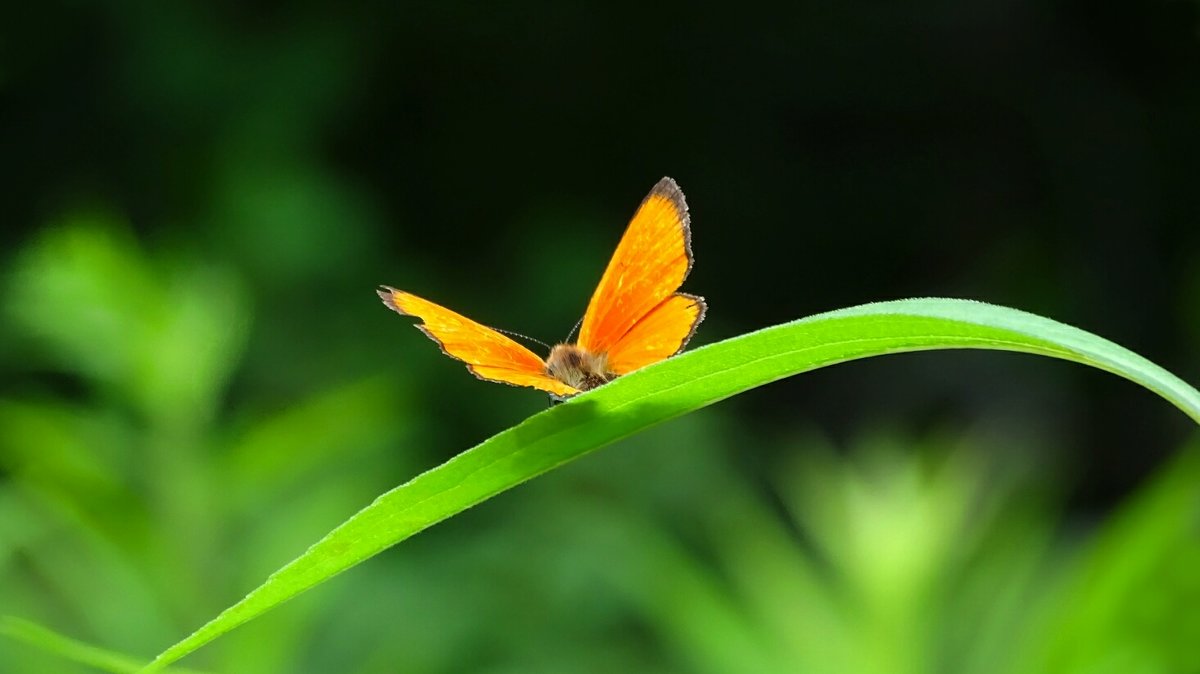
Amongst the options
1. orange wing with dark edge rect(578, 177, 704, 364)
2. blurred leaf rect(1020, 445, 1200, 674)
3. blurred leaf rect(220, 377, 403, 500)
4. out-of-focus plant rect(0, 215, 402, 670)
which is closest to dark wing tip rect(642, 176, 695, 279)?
orange wing with dark edge rect(578, 177, 704, 364)

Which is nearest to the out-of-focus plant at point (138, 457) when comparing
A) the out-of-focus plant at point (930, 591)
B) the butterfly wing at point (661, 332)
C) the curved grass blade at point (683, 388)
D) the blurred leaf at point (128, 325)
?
the blurred leaf at point (128, 325)

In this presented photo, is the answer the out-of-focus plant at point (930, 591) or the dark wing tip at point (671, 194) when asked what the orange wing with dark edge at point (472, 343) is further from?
the out-of-focus plant at point (930, 591)

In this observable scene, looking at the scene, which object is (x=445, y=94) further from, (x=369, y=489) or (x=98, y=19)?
(x=369, y=489)

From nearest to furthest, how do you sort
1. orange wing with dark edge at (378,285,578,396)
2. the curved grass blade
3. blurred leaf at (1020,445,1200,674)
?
1. the curved grass blade
2. orange wing with dark edge at (378,285,578,396)
3. blurred leaf at (1020,445,1200,674)

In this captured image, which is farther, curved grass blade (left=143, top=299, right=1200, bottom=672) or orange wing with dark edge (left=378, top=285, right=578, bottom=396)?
orange wing with dark edge (left=378, top=285, right=578, bottom=396)

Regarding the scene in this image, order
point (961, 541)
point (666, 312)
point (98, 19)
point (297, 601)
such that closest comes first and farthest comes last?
point (666, 312), point (297, 601), point (961, 541), point (98, 19)

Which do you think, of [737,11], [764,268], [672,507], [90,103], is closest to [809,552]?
[672,507]

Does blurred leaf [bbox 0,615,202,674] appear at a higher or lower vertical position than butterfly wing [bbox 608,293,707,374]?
lower

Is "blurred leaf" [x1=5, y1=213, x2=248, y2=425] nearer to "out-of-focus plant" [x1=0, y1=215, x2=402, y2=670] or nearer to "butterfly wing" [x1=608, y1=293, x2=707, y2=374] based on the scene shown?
"out-of-focus plant" [x1=0, y1=215, x2=402, y2=670]
